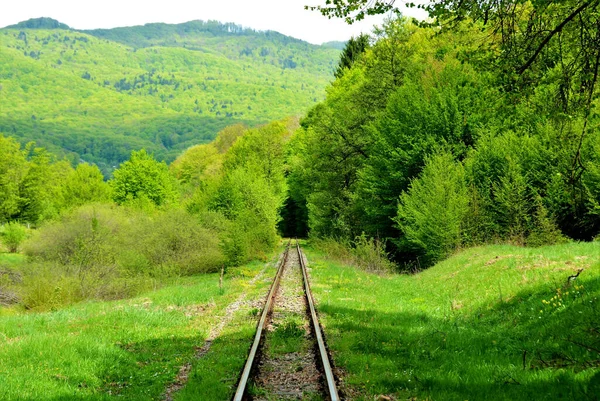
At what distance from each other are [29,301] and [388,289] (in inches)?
592

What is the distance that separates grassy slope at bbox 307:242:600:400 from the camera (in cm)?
790

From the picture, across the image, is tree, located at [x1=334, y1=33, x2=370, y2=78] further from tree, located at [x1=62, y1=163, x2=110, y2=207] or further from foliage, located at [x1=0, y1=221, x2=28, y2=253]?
foliage, located at [x1=0, y1=221, x2=28, y2=253]

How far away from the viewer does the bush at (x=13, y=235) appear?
196 ft

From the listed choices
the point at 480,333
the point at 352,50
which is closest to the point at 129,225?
the point at 480,333

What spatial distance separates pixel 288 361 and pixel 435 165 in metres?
21.1

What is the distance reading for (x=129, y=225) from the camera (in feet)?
153

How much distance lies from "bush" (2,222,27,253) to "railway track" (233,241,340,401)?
53.6 m

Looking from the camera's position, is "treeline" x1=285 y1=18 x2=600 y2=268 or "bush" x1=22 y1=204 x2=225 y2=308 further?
"treeline" x1=285 y1=18 x2=600 y2=268

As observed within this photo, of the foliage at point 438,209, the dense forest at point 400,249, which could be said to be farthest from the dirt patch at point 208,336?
the foliage at point 438,209

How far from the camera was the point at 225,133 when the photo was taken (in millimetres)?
112875

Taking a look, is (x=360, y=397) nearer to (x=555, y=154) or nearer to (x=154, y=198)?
(x=555, y=154)

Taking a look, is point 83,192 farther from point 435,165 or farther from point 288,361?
point 288,361


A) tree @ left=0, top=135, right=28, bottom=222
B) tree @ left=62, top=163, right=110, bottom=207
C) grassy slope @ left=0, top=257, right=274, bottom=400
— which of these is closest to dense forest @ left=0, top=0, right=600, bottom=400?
grassy slope @ left=0, top=257, right=274, bottom=400

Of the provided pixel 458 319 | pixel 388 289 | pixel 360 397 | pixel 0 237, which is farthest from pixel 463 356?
pixel 0 237
